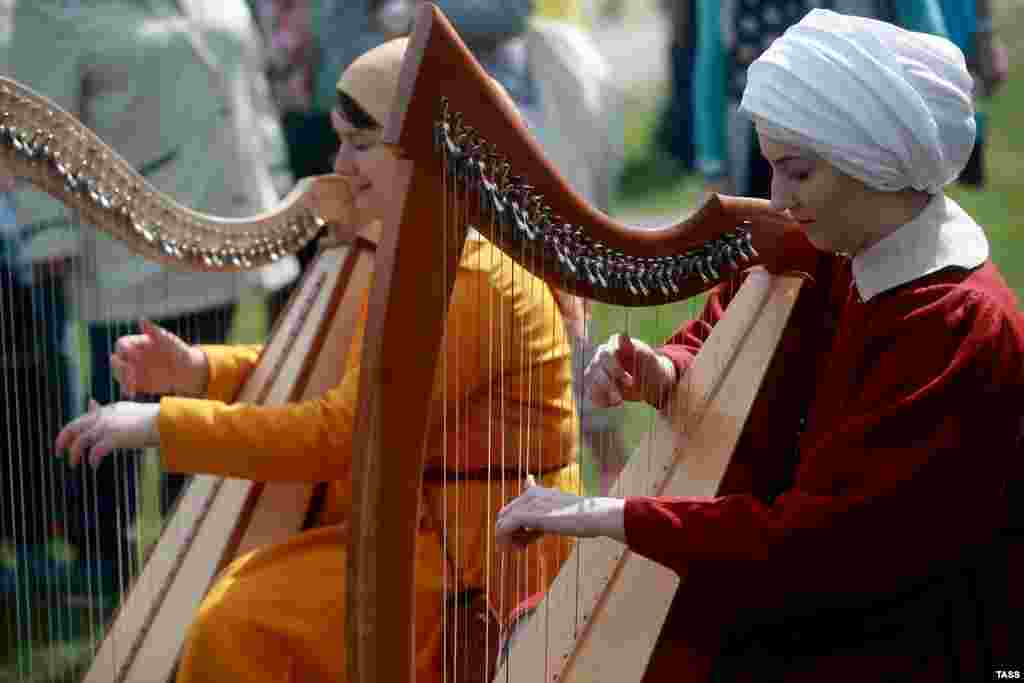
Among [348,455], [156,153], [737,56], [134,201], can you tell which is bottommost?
[348,455]

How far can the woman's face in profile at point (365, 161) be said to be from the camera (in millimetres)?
3049

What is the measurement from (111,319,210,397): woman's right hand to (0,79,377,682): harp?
118mm

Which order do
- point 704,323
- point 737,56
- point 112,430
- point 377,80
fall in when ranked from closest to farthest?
point 704,323, point 112,430, point 377,80, point 737,56

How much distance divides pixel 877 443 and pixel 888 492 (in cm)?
7

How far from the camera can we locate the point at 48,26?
436 cm

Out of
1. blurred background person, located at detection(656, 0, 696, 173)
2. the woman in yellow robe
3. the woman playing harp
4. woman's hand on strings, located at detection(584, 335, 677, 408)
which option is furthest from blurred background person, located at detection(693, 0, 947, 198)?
blurred background person, located at detection(656, 0, 696, 173)

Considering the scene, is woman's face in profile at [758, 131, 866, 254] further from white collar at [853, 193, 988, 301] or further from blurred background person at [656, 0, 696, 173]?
blurred background person at [656, 0, 696, 173]

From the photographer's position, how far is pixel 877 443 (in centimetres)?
212

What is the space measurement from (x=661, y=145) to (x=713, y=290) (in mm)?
5264

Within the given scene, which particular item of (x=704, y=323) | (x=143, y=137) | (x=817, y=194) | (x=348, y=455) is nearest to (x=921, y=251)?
(x=817, y=194)

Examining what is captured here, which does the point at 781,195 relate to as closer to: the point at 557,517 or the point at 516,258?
the point at 516,258

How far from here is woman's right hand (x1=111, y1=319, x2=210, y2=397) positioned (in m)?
3.23

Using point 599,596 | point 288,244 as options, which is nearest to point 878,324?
point 599,596

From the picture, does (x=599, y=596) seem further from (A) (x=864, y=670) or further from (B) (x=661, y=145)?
(B) (x=661, y=145)
